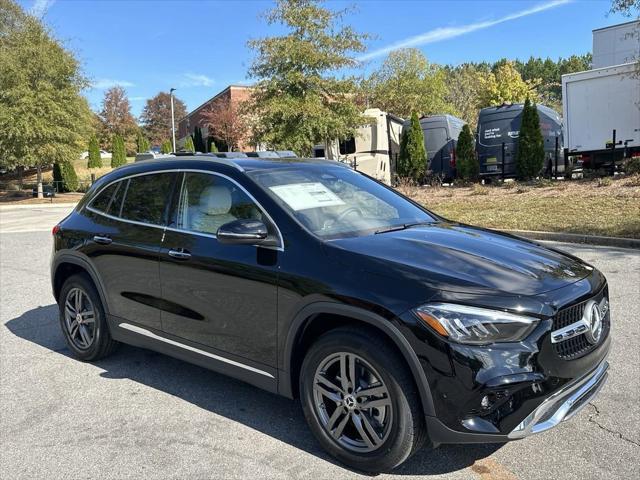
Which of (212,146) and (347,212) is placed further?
(212,146)

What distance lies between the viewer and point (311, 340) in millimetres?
3234

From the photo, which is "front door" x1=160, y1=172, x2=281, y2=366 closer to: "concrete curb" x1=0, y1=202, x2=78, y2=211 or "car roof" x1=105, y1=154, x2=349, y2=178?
"car roof" x1=105, y1=154, x2=349, y2=178

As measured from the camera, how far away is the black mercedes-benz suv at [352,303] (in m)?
2.63

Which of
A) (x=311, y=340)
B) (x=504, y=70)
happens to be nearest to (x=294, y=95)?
(x=311, y=340)

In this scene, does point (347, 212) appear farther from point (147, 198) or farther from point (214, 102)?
point (214, 102)

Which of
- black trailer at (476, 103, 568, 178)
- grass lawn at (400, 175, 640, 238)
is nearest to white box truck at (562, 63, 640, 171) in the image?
black trailer at (476, 103, 568, 178)

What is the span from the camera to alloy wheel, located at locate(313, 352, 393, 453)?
2.90 metres

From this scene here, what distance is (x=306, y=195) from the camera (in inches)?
146

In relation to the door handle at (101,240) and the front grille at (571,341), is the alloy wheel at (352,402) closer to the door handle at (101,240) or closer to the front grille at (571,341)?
the front grille at (571,341)

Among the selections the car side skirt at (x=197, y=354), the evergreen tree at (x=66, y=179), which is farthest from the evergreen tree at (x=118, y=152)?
the car side skirt at (x=197, y=354)

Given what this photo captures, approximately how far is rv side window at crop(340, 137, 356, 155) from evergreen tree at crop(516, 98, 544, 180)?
5.88m

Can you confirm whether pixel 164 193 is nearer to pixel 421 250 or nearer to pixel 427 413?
pixel 421 250

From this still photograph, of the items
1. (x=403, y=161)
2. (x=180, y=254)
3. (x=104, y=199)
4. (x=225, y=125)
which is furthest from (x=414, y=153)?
(x=225, y=125)

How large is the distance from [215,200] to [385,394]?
180cm
